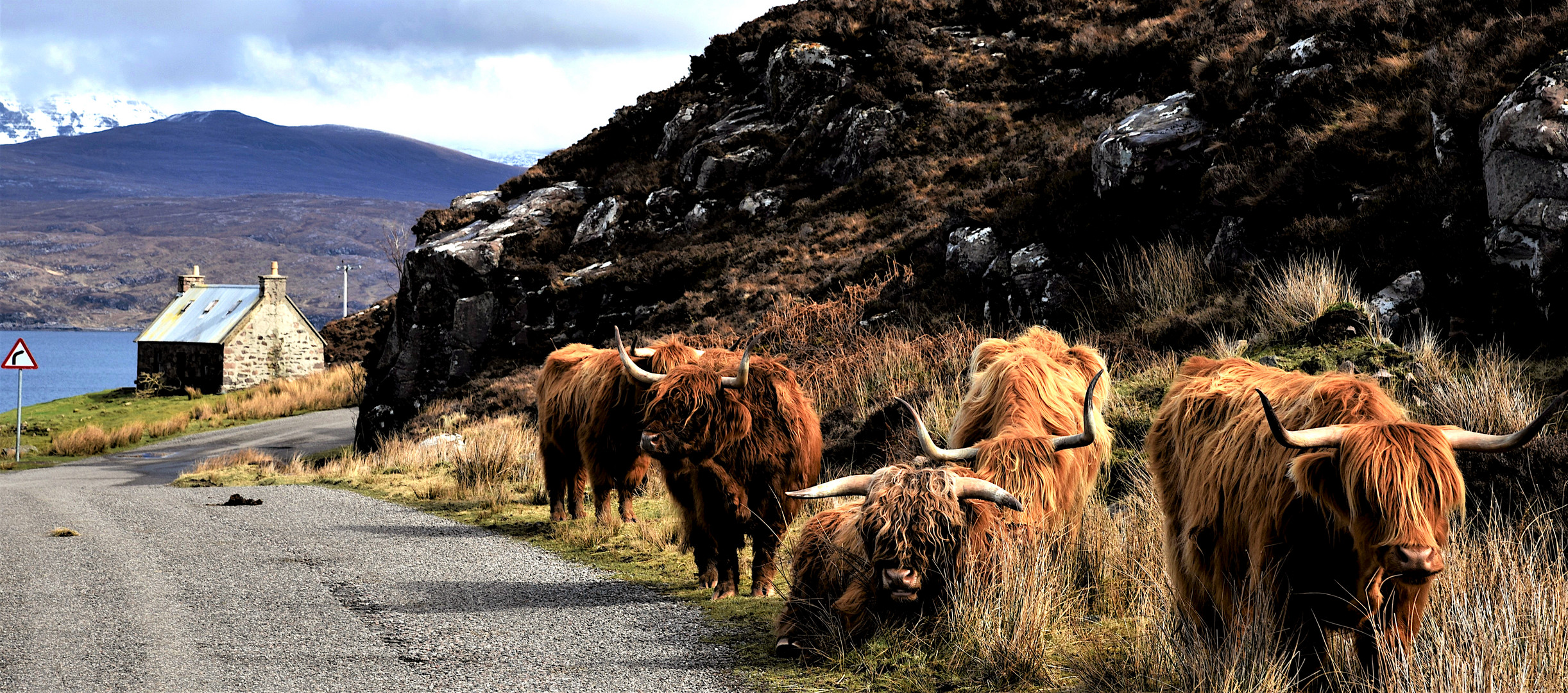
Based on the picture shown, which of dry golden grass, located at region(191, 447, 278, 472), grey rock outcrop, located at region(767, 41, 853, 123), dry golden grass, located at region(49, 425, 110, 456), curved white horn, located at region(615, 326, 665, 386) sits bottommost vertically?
dry golden grass, located at region(49, 425, 110, 456)

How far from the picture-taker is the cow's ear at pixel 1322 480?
3.03 meters

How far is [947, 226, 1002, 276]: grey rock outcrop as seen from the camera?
1413cm

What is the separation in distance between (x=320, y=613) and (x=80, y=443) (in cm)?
2728

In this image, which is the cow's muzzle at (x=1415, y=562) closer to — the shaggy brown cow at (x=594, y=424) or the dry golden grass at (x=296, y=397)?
the shaggy brown cow at (x=594, y=424)

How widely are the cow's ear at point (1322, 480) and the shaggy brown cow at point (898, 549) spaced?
156 centimetres

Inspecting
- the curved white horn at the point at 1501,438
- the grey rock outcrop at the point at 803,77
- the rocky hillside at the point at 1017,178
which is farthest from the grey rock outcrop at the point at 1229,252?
the grey rock outcrop at the point at 803,77

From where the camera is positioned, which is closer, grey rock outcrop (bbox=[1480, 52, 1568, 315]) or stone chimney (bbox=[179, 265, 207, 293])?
grey rock outcrop (bbox=[1480, 52, 1568, 315])

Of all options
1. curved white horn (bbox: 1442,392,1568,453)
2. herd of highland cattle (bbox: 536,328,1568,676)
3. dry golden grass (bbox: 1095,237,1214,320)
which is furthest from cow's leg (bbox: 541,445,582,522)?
curved white horn (bbox: 1442,392,1568,453)

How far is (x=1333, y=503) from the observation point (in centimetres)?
304

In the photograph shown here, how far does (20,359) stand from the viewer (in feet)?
86.1

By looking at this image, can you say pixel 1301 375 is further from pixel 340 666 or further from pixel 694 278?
pixel 694 278

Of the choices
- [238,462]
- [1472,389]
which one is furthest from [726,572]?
[238,462]

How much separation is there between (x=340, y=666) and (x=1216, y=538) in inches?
151

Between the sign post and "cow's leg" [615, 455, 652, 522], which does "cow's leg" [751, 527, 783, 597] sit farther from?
the sign post
